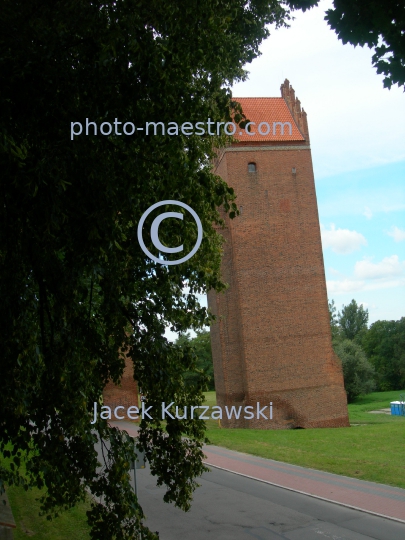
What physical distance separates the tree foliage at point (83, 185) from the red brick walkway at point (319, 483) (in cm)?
478

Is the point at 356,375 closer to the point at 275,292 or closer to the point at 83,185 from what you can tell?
the point at 275,292

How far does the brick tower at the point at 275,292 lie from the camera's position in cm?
2631

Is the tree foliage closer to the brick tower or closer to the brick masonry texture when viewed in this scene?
the brick masonry texture

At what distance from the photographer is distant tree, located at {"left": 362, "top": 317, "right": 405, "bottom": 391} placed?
55000mm

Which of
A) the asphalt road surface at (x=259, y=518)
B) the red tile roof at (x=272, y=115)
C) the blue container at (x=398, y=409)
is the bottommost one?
the asphalt road surface at (x=259, y=518)

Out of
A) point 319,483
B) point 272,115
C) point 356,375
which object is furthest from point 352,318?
point 319,483

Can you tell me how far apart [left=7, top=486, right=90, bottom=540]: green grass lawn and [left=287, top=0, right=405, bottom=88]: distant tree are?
25.8 feet

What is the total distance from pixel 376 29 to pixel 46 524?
915 cm

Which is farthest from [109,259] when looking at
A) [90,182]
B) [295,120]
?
[295,120]

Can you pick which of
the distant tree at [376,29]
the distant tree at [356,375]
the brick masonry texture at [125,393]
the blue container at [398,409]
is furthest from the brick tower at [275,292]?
the distant tree at [376,29]

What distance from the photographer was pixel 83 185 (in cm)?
477

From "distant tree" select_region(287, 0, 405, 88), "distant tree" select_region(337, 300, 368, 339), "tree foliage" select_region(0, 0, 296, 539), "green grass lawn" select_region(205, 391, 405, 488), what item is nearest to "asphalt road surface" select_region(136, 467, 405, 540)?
"green grass lawn" select_region(205, 391, 405, 488)

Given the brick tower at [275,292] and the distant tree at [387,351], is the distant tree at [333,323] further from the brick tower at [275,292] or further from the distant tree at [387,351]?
the brick tower at [275,292]

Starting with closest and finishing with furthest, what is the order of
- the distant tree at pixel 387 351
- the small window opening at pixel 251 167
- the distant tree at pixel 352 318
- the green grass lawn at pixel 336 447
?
the green grass lawn at pixel 336 447
the small window opening at pixel 251 167
the distant tree at pixel 387 351
the distant tree at pixel 352 318
